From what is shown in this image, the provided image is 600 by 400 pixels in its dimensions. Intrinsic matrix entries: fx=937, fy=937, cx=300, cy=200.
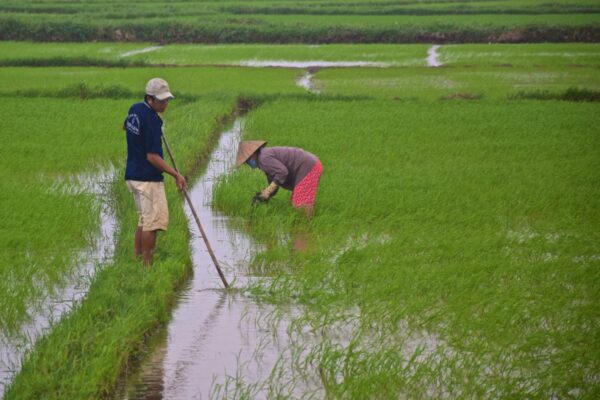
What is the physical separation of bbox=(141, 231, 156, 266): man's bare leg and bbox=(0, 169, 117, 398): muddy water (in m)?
0.29

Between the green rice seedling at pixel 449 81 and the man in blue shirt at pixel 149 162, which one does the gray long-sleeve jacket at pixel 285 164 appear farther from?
the green rice seedling at pixel 449 81

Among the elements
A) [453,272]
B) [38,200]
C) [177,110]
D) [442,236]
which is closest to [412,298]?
[453,272]

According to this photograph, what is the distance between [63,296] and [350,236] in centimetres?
223

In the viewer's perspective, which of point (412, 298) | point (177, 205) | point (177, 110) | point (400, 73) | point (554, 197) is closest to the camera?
point (412, 298)

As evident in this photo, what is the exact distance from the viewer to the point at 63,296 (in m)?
5.47

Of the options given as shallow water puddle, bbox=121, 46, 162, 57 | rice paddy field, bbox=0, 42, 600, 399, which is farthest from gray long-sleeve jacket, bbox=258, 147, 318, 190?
shallow water puddle, bbox=121, 46, 162, 57

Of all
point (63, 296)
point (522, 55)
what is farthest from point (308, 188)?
point (522, 55)

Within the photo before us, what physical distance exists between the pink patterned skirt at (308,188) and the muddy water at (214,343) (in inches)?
25.7

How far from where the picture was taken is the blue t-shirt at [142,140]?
5.45 meters

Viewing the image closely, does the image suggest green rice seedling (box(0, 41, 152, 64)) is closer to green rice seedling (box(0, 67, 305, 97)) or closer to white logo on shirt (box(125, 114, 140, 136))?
green rice seedling (box(0, 67, 305, 97))

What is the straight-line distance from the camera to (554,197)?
7.82 meters

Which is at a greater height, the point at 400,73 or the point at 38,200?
the point at 38,200

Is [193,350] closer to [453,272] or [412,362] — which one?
[412,362]

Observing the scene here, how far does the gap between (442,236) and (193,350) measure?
8.37ft
